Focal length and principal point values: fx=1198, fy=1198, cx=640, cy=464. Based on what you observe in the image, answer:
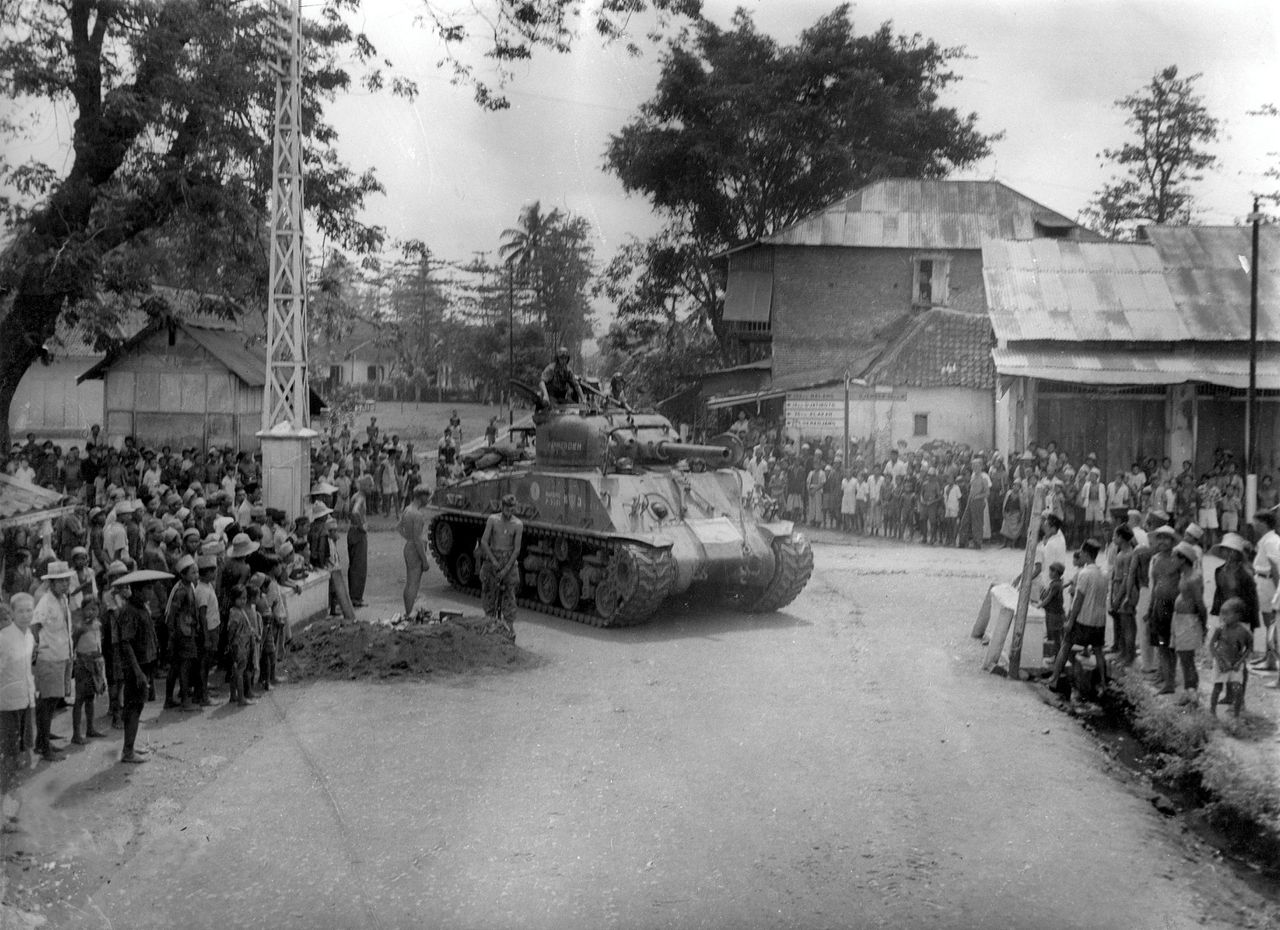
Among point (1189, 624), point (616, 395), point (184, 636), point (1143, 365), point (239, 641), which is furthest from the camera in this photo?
point (1143, 365)

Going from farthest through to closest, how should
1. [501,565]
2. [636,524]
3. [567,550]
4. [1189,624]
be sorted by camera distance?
1. [567,550]
2. [636,524]
3. [501,565]
4. [1189,624]

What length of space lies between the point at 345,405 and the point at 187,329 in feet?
28.5

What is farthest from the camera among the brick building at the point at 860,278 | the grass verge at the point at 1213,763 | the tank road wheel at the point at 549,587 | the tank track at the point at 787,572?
the brick building at the point at 860,278

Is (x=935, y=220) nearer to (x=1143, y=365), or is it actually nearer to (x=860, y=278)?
(x=860, y=278)

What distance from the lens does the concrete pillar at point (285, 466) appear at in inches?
579

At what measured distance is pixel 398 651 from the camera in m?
11.6

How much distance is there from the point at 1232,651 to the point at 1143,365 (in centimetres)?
1099

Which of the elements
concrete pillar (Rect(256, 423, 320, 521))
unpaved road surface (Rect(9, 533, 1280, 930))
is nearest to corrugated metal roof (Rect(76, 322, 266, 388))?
concrete pillar (Rect(256, 423, 320, 521))

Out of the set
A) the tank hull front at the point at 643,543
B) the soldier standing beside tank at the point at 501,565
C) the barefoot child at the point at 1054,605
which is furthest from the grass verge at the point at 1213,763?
the soldier standing beside tank at the point at 501,565

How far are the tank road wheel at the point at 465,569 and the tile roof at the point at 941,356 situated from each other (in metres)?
8.97

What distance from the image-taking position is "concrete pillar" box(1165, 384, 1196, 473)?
19.9 m

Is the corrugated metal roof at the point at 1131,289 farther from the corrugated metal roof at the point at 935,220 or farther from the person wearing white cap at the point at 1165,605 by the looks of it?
the person wearing white cap at the point at 1165,605

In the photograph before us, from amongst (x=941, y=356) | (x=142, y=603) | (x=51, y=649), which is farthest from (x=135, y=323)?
(x=51, y=649)

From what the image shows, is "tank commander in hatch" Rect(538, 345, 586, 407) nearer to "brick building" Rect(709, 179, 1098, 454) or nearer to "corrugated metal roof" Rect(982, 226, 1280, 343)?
"corrugated metal roof" Rect(982, 226, 1280, 343)
